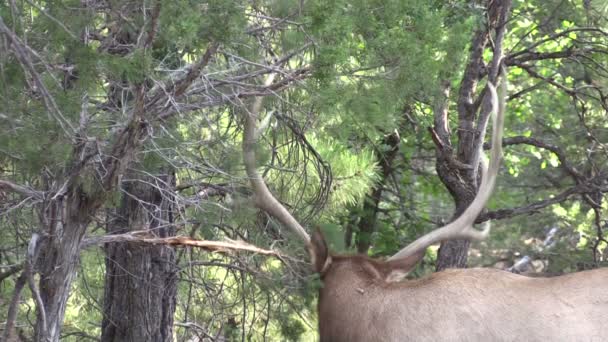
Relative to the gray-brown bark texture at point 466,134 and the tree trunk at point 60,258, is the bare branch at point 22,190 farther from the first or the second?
the gray-brown bark texture at point 466,134

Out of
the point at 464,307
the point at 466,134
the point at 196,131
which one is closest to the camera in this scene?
the point at 464,307

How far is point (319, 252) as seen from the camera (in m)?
5.10

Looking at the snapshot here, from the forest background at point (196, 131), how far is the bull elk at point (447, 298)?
152 millimetres

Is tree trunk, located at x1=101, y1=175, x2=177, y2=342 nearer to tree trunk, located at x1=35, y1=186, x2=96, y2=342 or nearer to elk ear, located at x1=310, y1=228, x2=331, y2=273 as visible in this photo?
elk ear, located at x1=310, y1=228, x2=331, y2=273

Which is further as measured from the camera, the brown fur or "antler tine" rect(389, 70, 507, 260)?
"antler tine" rect(389, 70, 507, 260)

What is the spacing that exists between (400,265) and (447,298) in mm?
517

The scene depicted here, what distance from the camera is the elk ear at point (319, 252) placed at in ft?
16.6

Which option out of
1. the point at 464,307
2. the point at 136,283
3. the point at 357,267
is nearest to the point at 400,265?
the point at 357,267

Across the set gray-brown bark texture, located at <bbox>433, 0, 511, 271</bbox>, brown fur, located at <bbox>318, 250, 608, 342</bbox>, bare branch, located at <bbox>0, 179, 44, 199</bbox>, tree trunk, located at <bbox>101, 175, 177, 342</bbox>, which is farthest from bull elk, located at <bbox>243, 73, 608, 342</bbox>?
gray-brown bark texture, located at <bbox>433, 0, 511, 271</bbox>

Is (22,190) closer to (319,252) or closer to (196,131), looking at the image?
(196,131)

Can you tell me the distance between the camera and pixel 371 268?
5.17 m

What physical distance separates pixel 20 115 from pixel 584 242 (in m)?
7.72

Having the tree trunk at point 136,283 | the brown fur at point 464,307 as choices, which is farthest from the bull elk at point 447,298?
the tree trunk at point 136,283

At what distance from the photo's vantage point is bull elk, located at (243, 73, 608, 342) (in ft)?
15.1
